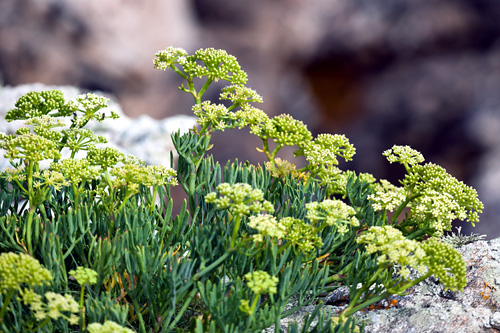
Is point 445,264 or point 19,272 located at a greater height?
point 445,264

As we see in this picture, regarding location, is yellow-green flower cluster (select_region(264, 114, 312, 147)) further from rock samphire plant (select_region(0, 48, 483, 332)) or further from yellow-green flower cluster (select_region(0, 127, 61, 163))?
yellow-green flower cluster (select_region(0, 127, 61, 163))

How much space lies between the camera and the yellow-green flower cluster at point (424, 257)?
1916 mm

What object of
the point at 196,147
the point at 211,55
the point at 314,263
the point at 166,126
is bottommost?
the point at 314,263

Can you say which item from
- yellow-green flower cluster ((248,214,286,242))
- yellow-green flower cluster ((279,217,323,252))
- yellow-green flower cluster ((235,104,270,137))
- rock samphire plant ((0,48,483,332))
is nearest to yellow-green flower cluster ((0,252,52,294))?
rock samphire plant ((0,48,483,332))

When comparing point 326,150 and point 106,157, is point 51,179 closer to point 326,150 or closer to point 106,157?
point 106,157

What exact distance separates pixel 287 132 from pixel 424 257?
47.1 inches

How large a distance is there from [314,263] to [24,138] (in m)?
1.55

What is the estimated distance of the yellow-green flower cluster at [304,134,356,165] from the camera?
106 inches

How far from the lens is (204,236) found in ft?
6.95

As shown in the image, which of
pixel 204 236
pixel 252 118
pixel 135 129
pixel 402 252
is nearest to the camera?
pixel 402 252

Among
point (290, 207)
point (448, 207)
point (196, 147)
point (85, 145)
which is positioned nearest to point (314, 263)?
point (290, 207)

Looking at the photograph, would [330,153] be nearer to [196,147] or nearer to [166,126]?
[196,147]

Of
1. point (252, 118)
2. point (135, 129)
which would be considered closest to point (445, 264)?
point (252, 118)

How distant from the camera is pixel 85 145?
279 centimetres
